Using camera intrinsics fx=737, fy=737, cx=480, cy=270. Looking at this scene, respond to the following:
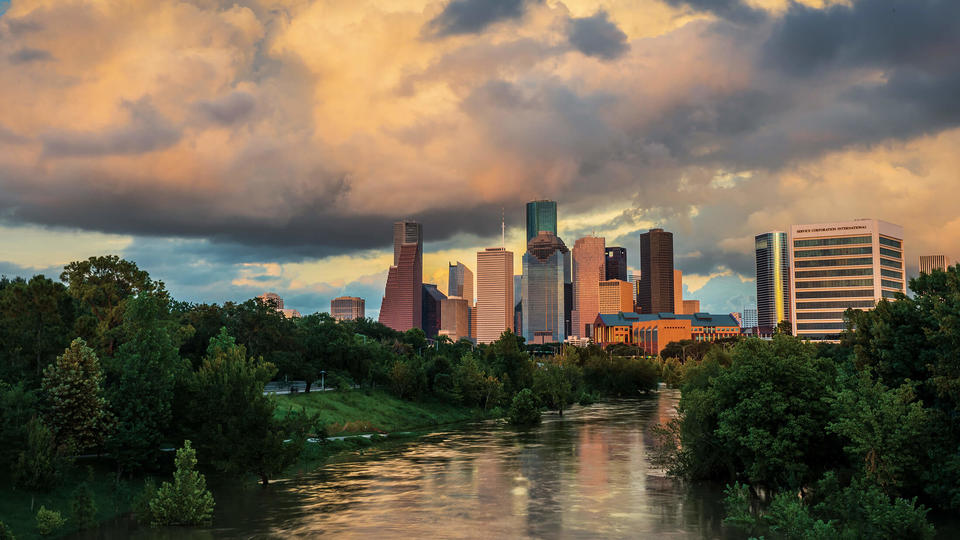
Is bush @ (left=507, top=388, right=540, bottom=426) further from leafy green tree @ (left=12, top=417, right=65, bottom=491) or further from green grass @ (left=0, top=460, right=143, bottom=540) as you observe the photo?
leafy green tree @ (left=12, top=417, right=65, bottom=491)

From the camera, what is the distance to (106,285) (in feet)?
259

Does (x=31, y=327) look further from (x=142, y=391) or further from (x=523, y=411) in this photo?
(x=523, y=411)

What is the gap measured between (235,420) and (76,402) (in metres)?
12.0

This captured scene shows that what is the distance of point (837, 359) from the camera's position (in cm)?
8350

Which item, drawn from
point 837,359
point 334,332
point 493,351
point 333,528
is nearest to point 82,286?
point 333,528

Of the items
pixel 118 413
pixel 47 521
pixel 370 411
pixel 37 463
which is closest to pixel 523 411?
pixel 370 411

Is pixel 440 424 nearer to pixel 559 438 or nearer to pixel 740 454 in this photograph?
pixel 559 438

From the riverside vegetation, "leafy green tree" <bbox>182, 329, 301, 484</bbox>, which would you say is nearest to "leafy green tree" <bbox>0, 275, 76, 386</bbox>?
the riverside vegetation

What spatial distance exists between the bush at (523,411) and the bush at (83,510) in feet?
257

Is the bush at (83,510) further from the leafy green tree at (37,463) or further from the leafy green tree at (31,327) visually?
the leafy green tree at (31,327)

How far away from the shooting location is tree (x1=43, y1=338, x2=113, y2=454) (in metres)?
56.3

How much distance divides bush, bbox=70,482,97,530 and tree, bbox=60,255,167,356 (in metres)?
25.4

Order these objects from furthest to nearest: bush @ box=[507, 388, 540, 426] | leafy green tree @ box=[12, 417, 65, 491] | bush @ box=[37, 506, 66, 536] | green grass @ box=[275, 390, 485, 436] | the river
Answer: bush @ box=[507, 388, 540, 426] → green grass @ box=[275, 390, 485, 436] → leafy green tree @ box=[12, 417, 65, 491] → the river → bush @ box=[37, 506, 66, 536]

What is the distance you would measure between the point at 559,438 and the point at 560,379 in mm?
46310
